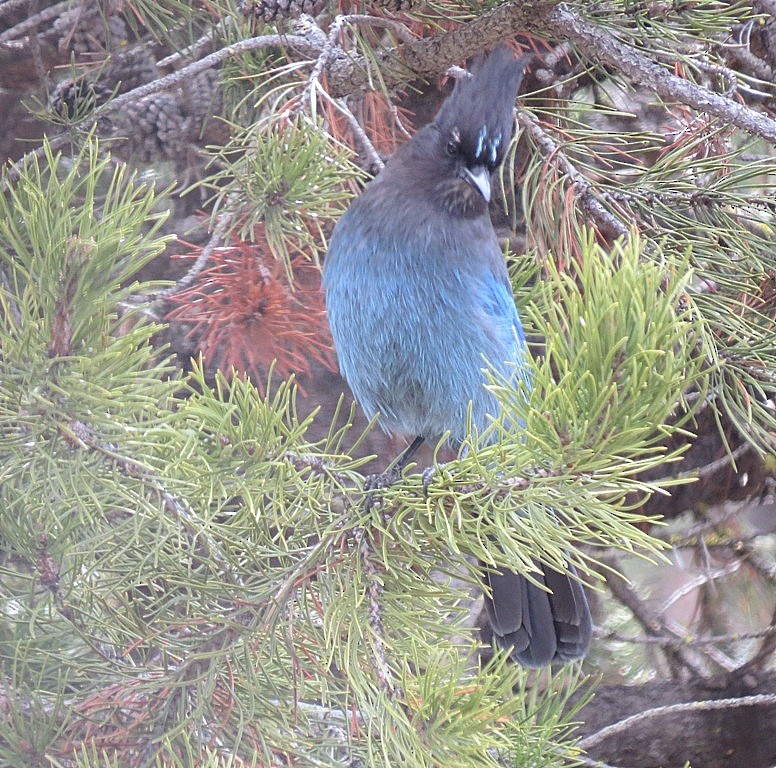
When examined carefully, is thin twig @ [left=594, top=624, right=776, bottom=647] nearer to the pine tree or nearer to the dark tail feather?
the pine tree

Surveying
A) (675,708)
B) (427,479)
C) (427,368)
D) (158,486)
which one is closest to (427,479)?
(427,479)

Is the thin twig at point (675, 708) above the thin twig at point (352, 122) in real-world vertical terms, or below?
below

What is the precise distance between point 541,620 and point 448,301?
0.59m

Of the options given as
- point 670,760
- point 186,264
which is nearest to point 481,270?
point 186,264

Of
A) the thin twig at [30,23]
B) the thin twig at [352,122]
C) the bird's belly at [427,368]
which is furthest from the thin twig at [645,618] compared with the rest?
the thin twig at [30,23]

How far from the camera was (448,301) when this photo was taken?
1731 mm

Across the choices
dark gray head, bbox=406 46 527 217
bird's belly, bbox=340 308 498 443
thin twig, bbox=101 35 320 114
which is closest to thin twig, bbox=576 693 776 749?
bird's belly, bbox=340 308 498 443

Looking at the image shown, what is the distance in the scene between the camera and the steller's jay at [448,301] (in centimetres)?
166

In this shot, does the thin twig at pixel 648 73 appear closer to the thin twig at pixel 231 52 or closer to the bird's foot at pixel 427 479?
the thin twig at pixel 231 52

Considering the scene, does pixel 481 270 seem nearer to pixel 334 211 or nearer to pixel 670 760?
pixel 334 211

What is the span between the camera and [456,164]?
183 cm

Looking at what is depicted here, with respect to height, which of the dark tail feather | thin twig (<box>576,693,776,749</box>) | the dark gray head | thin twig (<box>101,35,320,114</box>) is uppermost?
thin twig (<box>101,35,320,114</box>)

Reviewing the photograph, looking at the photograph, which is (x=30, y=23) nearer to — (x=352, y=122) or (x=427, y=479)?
(x=352, y=122)

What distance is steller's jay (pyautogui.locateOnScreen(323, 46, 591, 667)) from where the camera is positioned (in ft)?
5.46
